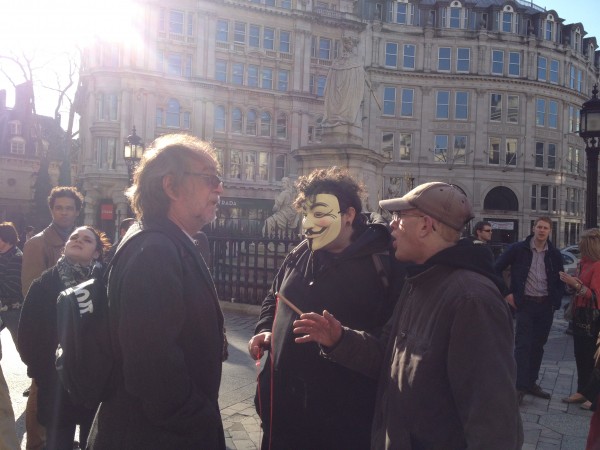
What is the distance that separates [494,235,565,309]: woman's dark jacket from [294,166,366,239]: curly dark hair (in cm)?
351

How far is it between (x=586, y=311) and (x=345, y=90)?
323 inches

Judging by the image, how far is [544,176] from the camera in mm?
44750

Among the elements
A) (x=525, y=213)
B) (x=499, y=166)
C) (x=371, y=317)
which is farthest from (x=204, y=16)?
(x=371, y=317)

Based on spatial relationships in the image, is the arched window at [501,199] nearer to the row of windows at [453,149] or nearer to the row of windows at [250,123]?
the row of windows at [453,149]

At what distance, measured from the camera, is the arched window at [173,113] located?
40556 mm

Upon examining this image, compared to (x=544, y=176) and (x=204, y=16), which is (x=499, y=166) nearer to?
(x=544, y=176)

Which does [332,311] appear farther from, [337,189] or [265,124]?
[265,124]

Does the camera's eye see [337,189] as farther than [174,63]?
No

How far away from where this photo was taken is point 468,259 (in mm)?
2291

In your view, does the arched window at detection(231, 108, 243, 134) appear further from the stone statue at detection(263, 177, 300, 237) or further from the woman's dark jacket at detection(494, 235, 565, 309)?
the woman's dark jacket at detection(494, 235, 565, 309)

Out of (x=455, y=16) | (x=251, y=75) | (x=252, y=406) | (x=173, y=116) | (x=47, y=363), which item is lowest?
(x=252, y=406)

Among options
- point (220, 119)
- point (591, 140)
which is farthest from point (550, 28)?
point (591, 140)

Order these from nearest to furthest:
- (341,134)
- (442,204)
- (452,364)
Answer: (452,364) → (442,204) → (341,134)

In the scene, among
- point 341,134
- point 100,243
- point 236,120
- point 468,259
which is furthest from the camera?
point 236,120
